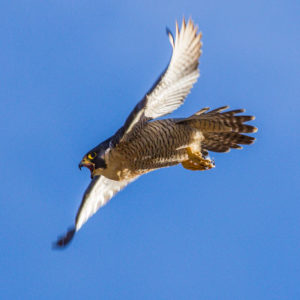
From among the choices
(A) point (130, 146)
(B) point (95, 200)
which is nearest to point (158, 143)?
(A) point (130, 146)

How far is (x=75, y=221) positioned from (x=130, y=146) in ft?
7.25

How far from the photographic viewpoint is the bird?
34.9ft

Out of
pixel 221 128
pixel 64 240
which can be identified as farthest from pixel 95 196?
pixel 221 128

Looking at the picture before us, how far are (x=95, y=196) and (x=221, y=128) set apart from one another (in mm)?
2782

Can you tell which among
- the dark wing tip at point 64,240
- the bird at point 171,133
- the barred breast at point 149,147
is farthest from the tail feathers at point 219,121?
the dark wing tip at point 64,240

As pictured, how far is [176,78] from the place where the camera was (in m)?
10.9

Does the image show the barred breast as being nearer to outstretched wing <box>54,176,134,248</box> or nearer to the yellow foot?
the yellow foot

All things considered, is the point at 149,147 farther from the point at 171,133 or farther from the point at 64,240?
the point at 64,240

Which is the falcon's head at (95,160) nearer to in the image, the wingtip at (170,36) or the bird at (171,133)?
the bird at (171,133)

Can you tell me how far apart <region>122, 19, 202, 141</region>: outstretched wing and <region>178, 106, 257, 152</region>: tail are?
0.46m

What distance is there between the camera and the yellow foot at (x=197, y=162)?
456 inches

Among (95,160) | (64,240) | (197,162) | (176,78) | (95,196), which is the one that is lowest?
(64,240)

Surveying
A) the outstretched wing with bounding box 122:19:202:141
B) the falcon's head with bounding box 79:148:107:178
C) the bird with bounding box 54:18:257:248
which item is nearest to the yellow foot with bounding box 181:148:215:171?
the bird with bounding box 54:18:257:248

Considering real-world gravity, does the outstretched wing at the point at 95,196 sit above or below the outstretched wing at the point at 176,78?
below
